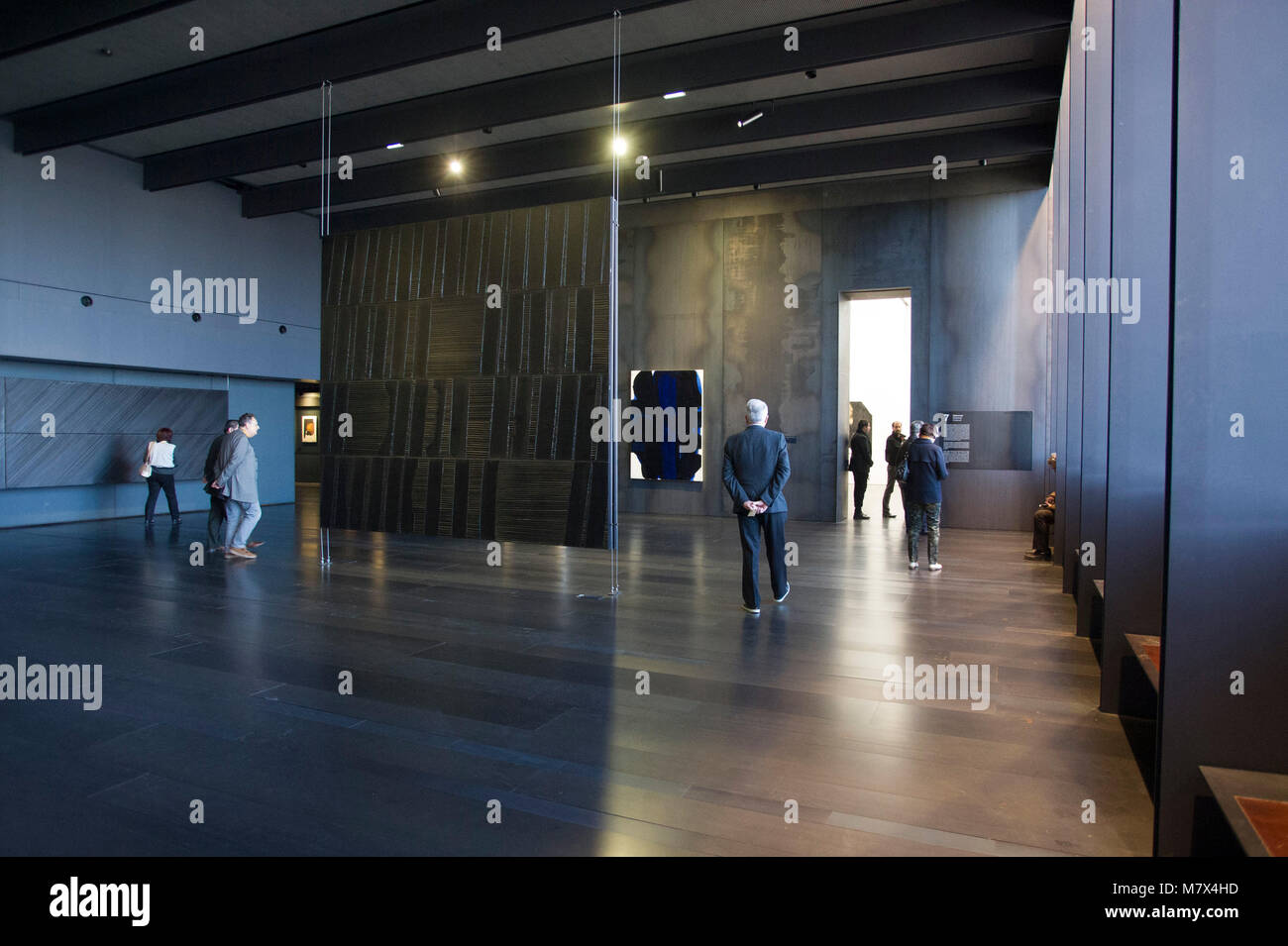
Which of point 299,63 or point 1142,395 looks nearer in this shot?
point 1142,395

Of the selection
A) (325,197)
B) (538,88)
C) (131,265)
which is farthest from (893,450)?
(131,265)

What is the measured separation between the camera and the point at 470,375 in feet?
29.0

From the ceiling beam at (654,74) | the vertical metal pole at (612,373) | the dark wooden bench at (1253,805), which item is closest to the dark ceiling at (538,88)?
the ceiling beam at (654,74)

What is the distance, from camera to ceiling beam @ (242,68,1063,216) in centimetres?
1005

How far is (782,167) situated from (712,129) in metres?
1.97

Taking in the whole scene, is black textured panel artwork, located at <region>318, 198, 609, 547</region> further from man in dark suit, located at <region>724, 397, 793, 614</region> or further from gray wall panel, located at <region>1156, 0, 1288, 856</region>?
gray wall panel, located at <region>1156, 0, 1288, 856</region>

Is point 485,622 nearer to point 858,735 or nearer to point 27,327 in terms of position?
point 858,735

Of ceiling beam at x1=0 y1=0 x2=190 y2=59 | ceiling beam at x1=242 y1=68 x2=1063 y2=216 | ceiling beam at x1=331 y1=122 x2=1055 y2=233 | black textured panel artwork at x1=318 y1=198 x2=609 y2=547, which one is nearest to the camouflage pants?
black textured panel artwork at x1=318 y1=198 x2=609 y2=547

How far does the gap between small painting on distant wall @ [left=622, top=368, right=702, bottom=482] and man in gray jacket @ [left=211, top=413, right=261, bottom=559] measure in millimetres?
7805

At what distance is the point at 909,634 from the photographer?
20.2 feet

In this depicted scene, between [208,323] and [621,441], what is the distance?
8.17 metres

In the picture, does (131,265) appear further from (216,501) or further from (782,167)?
(782,167)

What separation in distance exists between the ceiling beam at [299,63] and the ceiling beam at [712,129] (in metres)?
3.46

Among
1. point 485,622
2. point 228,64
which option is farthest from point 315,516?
point 485,622
